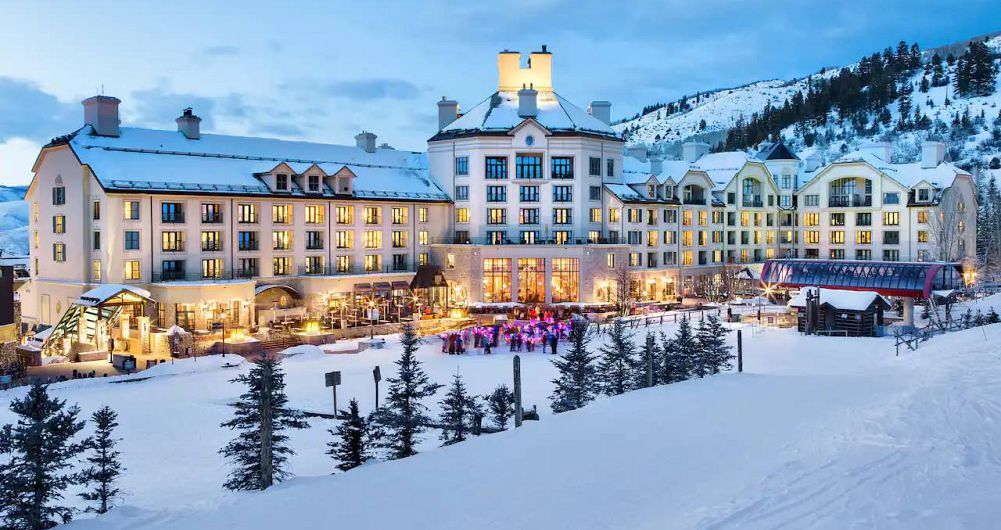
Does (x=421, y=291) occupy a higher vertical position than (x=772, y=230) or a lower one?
lower

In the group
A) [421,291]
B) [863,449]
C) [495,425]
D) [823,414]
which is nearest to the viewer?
[863,449]

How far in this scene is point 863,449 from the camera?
57.4 feet

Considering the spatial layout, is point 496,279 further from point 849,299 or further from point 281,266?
point 849,299

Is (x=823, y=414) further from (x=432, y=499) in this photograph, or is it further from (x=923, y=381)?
(x=432, y=499)

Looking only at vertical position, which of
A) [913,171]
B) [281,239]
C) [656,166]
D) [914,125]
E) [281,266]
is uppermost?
[914,125]

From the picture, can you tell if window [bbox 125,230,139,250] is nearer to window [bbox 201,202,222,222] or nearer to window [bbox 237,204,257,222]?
window [bbox 201,202,222,222]

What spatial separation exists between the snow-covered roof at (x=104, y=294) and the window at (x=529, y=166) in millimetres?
33614

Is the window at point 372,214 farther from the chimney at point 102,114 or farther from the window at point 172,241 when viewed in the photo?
the chimney at point 102,114

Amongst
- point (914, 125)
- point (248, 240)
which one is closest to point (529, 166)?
point (248, 240)

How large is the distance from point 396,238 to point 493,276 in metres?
8.72

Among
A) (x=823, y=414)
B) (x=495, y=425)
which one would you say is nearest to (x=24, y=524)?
(x=495, y=425)

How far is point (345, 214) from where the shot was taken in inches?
2539

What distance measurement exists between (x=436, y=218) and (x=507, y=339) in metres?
25.5

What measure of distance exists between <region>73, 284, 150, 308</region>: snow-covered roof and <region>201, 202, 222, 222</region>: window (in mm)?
7960
